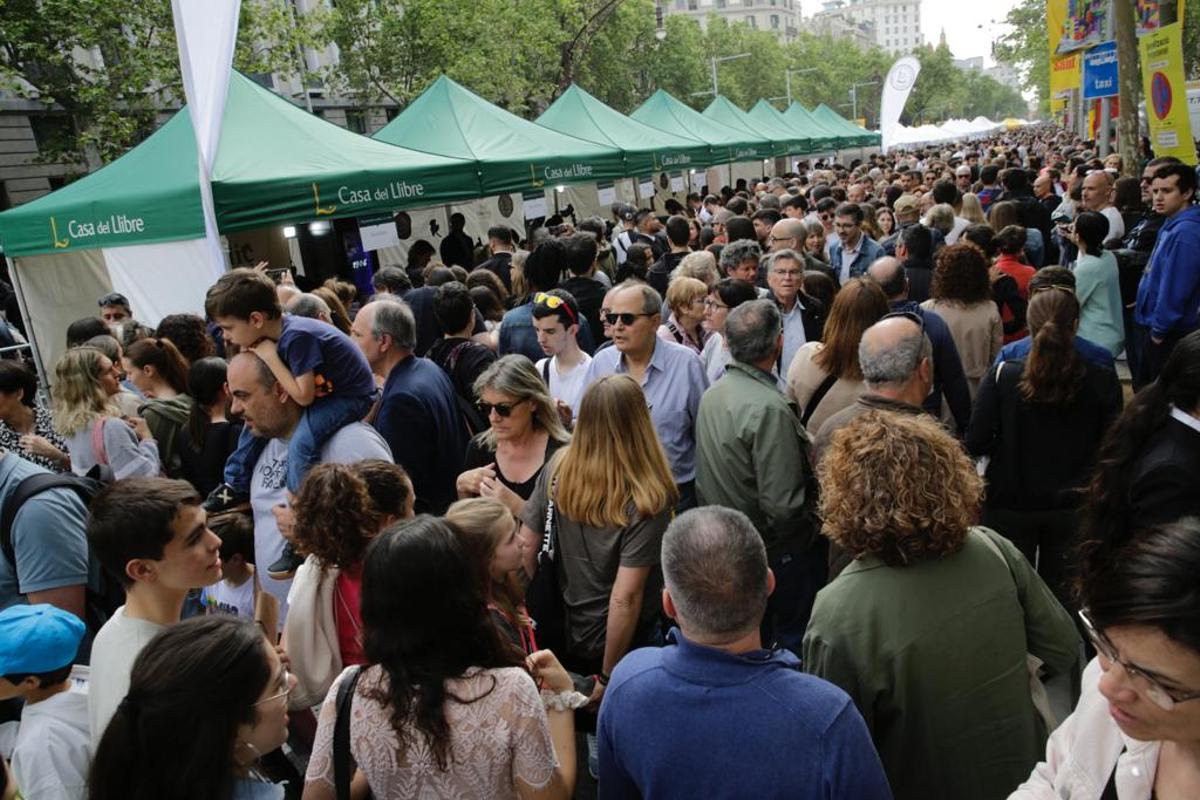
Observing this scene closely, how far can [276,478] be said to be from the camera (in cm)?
375

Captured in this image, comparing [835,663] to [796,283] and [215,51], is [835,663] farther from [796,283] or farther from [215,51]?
[215,51]

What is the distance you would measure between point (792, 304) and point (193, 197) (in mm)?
5873

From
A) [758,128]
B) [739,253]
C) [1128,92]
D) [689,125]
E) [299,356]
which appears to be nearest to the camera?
[299,356]

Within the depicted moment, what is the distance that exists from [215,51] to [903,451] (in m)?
7.77

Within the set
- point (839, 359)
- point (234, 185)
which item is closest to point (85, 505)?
point (839, 359)

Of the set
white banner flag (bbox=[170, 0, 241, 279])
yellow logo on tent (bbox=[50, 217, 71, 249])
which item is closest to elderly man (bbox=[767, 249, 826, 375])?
white banner flag (bbox=[170, 0, 241, 279])

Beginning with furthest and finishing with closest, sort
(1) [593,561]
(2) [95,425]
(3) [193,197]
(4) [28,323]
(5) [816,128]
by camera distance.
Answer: (5) [816,128], (4) [28,323], (3) [193,197], (2) [95,425], (1) [593,561]

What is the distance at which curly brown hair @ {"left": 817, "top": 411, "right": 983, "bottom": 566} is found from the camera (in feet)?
7.30

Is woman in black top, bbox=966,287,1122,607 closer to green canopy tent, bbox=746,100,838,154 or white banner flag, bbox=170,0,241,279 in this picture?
white banner flag, bbox=170,0,241,279

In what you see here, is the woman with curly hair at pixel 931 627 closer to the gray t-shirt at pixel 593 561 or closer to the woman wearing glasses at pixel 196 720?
the gray t-shirt at pixel 593 561

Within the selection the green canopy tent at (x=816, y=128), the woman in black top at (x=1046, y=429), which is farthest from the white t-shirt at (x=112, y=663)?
the green canopy tent at (x=816, y=128)

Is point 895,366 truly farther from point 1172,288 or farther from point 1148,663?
point 1172,288

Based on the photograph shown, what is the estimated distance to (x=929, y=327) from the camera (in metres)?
4.47

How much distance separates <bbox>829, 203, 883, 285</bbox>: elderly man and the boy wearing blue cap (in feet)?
23.1
